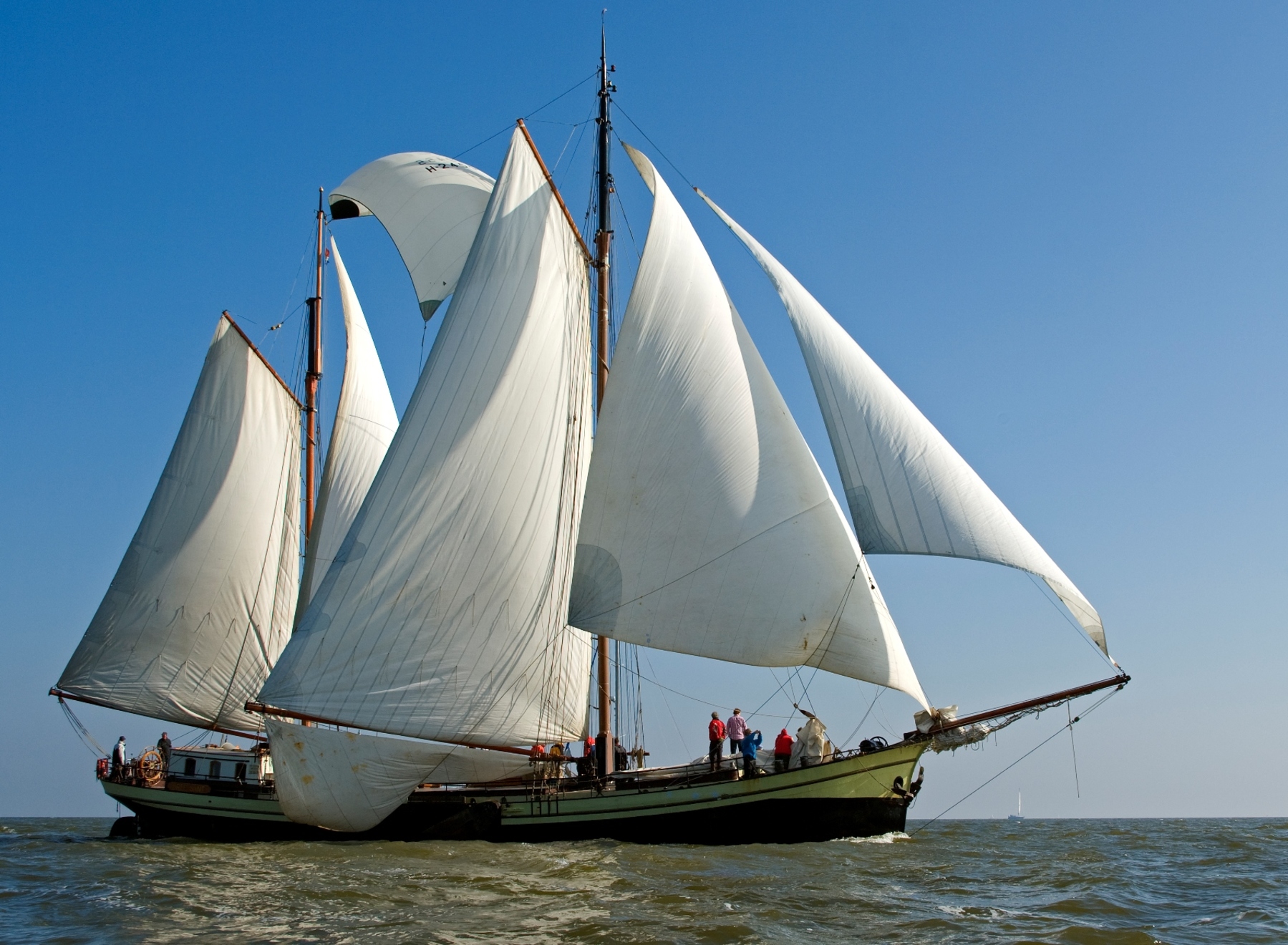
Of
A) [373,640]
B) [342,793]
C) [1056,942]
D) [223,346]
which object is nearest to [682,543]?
[373,640]

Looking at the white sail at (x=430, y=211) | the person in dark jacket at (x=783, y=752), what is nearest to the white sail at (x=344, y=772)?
the person in dark jacket at (x=783, y=752)

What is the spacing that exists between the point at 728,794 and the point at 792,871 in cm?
377

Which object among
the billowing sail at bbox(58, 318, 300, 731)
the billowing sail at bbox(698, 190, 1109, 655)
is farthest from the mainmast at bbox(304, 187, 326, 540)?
the billowing sail at bbox(698, 190, 1109, 655)

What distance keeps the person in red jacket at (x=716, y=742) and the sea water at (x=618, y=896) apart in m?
1.30

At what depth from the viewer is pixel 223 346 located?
1368 inches

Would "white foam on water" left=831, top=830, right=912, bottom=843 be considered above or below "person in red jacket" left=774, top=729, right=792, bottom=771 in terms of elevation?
below

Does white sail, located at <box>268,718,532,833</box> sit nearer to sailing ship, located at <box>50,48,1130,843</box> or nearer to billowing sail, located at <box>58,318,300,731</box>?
sailing ship, located at <box>50,48,1130,843</box>

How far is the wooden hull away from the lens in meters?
22.6

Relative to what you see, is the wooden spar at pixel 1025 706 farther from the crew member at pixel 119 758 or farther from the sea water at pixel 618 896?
the crew member at pixel 119 758

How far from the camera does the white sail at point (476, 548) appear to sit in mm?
24109

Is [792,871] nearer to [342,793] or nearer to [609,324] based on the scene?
[342,793]

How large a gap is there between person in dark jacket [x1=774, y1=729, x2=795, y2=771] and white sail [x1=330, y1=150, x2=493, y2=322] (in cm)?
1511

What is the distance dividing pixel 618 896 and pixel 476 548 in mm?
10068

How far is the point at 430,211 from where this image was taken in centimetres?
3078
